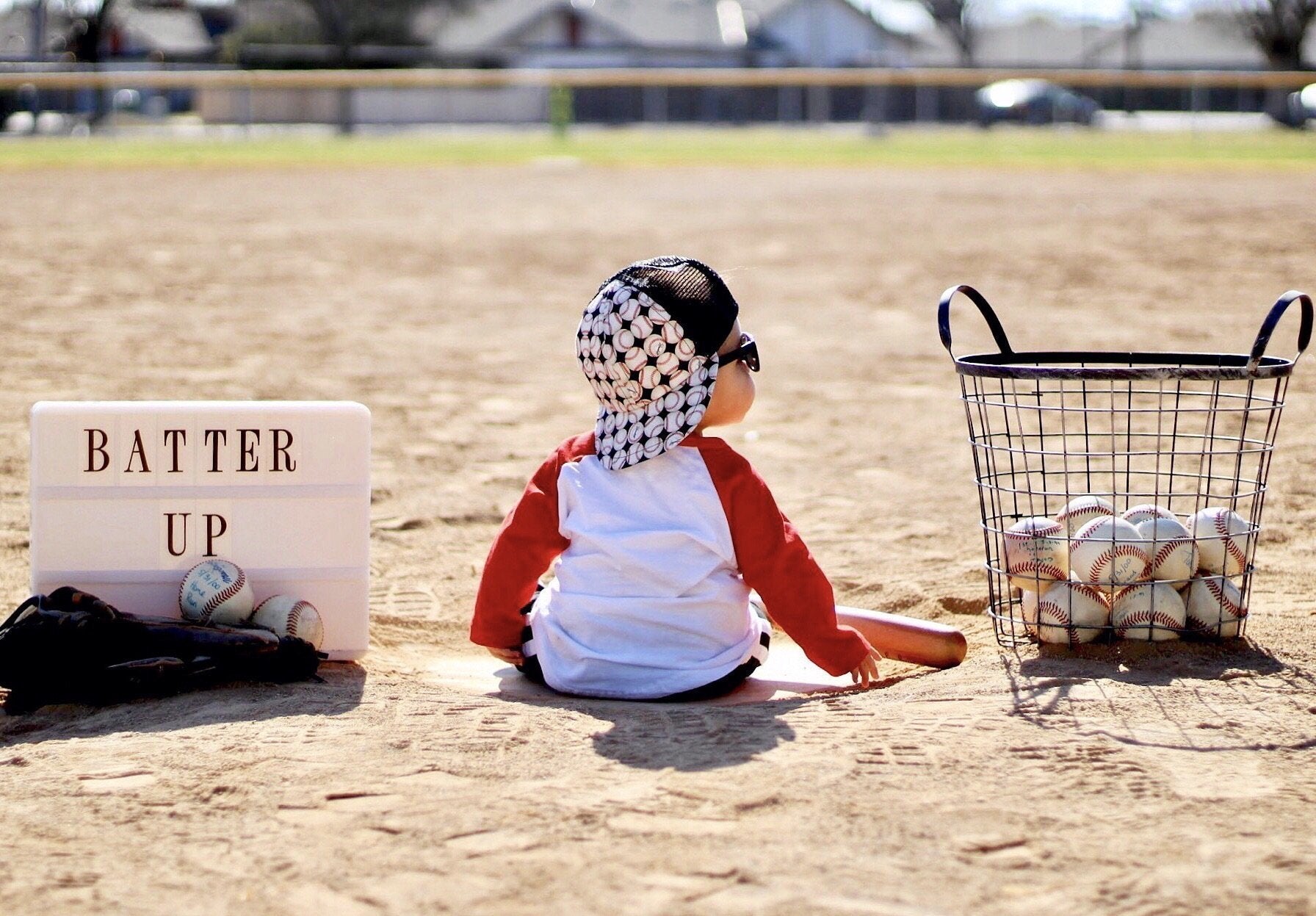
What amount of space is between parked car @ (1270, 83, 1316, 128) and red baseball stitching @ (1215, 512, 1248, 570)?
1319 inches

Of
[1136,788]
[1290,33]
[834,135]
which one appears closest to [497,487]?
[1136,788]

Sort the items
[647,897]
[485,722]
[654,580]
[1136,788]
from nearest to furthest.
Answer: [647,897], [1136,788], [485,722], [654,580]

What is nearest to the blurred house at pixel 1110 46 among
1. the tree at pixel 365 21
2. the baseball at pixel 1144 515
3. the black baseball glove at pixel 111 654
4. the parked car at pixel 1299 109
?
the parked car at pixel 1299 109

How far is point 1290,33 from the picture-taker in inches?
2195

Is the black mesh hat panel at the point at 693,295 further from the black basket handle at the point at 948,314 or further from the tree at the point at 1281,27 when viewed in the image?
the tree at the point at 1281,27

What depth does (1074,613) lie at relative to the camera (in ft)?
11.3

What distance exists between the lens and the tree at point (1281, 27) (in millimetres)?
53656

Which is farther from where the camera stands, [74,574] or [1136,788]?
[74,574]

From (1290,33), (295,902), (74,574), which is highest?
(1290,33)

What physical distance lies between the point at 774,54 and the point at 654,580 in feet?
202

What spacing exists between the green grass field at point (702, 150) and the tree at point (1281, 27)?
2165 cm

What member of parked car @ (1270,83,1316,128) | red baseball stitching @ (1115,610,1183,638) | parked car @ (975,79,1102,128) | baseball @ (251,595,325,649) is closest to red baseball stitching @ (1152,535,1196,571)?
red baseball stitching @ (1115,610,1183,638)

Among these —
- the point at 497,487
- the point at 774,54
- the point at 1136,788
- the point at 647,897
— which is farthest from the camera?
the point at 774,54

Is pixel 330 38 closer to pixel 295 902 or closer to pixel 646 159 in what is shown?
pixel 646 159
